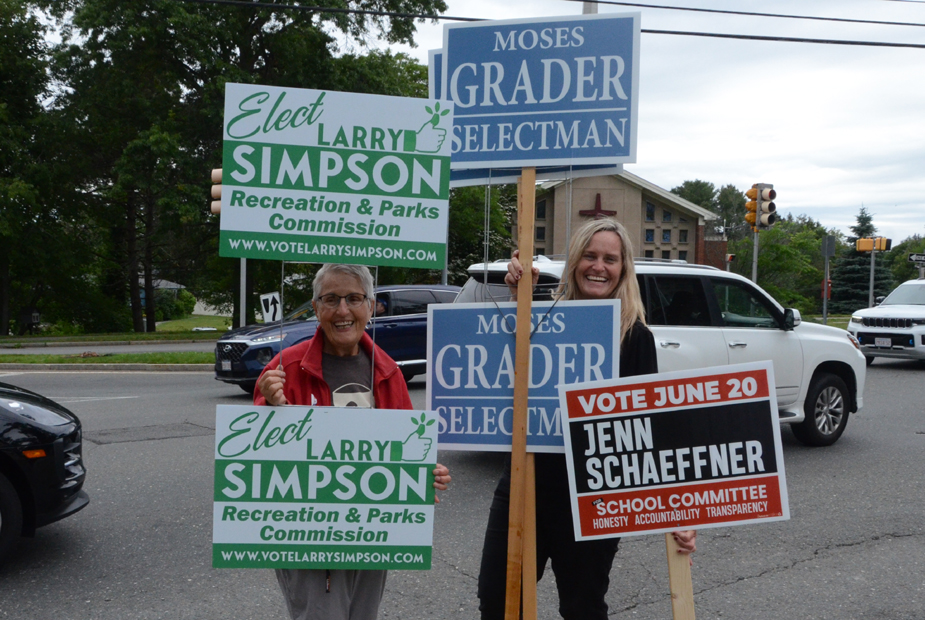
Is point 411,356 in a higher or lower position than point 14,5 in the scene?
lower

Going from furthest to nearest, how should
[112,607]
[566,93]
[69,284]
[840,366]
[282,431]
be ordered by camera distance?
1. [69,284]
2. [840,366]
3. [112,607]
4. [566,93]
5. [282,431]

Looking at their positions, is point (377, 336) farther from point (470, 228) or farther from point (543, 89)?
point (470, 228)

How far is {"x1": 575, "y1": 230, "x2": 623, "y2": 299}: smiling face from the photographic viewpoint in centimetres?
281

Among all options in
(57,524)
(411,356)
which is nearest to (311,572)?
(57,524)

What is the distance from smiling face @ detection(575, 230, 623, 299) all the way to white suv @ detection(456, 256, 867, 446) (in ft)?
12.3

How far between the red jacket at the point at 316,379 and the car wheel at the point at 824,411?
21.6 ft

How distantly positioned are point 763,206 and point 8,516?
1536 cm

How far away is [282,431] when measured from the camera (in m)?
2.54

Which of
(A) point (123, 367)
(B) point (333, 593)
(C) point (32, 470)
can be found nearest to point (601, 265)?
(B) point (333, 593)

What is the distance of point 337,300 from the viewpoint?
2.70 m

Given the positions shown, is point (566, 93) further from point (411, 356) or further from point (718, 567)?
point (411, 356)

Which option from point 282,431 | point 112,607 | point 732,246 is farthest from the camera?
point 732,246

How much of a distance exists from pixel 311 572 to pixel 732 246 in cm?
6990

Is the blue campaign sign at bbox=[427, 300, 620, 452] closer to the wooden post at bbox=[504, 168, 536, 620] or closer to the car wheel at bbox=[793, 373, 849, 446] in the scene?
the wooden post at bbox=[504, 168, 536, 620]
